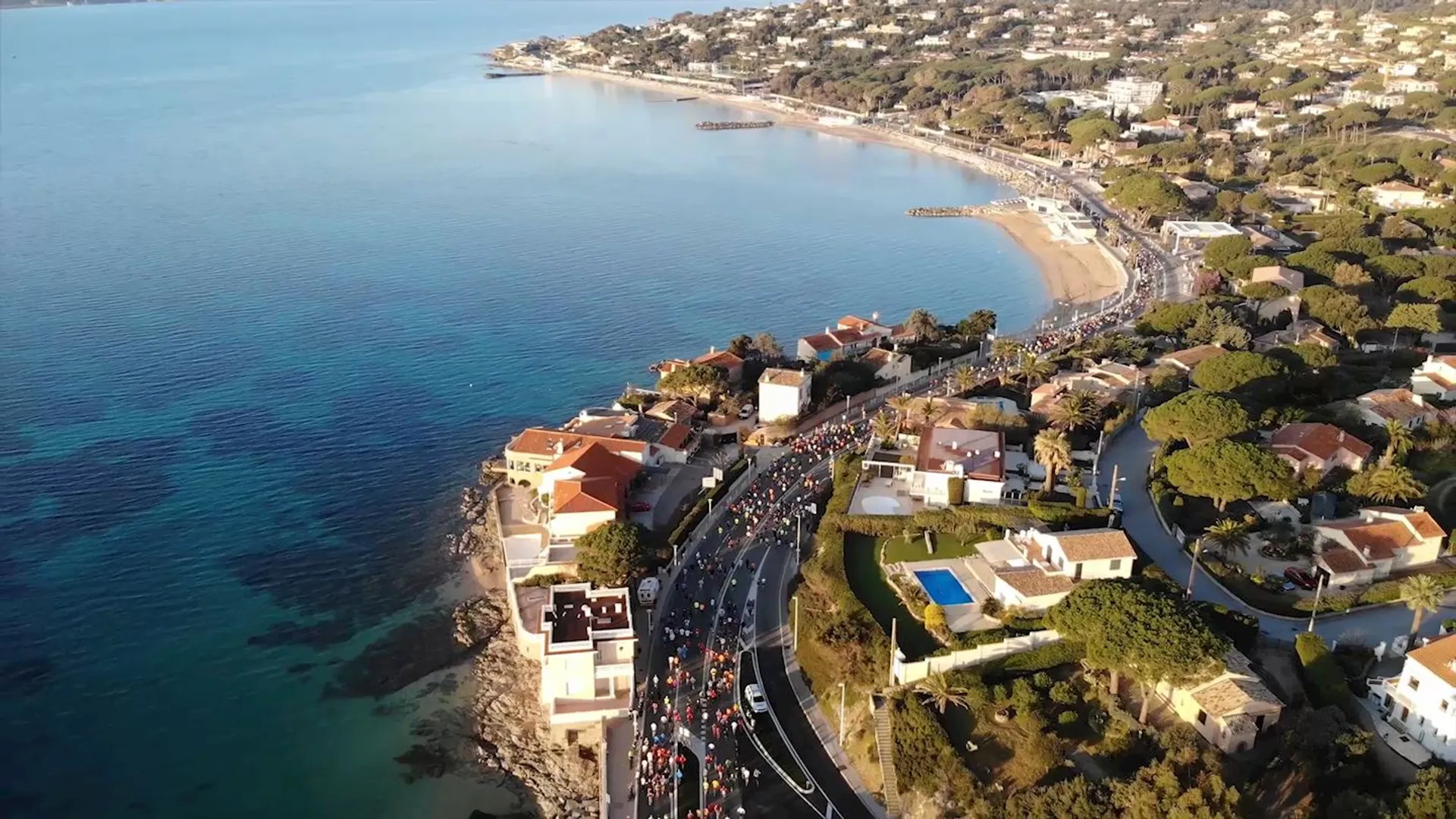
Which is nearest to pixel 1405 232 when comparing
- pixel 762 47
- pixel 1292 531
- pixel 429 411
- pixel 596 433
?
pixel 1292 531

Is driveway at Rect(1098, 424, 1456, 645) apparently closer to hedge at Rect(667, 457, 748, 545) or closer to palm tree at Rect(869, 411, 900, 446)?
palm tree at Rect(869, 411, 900, 446)

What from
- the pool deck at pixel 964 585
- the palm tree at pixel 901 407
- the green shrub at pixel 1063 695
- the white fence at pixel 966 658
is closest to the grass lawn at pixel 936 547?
the pool deck at pixel 964 585

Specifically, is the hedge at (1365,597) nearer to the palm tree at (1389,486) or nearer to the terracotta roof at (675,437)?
the palm tree at (1389,486)

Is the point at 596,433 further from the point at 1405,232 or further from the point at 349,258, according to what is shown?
the point at 1405,232

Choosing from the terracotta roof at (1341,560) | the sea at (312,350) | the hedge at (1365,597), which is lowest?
the sea at (312,350)

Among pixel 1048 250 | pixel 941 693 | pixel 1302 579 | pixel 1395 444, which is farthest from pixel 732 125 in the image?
pixel 941 693

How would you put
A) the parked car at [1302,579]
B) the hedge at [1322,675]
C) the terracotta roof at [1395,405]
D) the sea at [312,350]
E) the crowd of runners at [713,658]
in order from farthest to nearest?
the terracotta roof at [1395,405] < the sea at [312,350] < the parked car at [1302,579] < the crowd of runners at [713,658] < the hedge at [1322,675]

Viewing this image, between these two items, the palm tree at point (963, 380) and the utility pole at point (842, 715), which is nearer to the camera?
the utility pole at point (842, 715)
